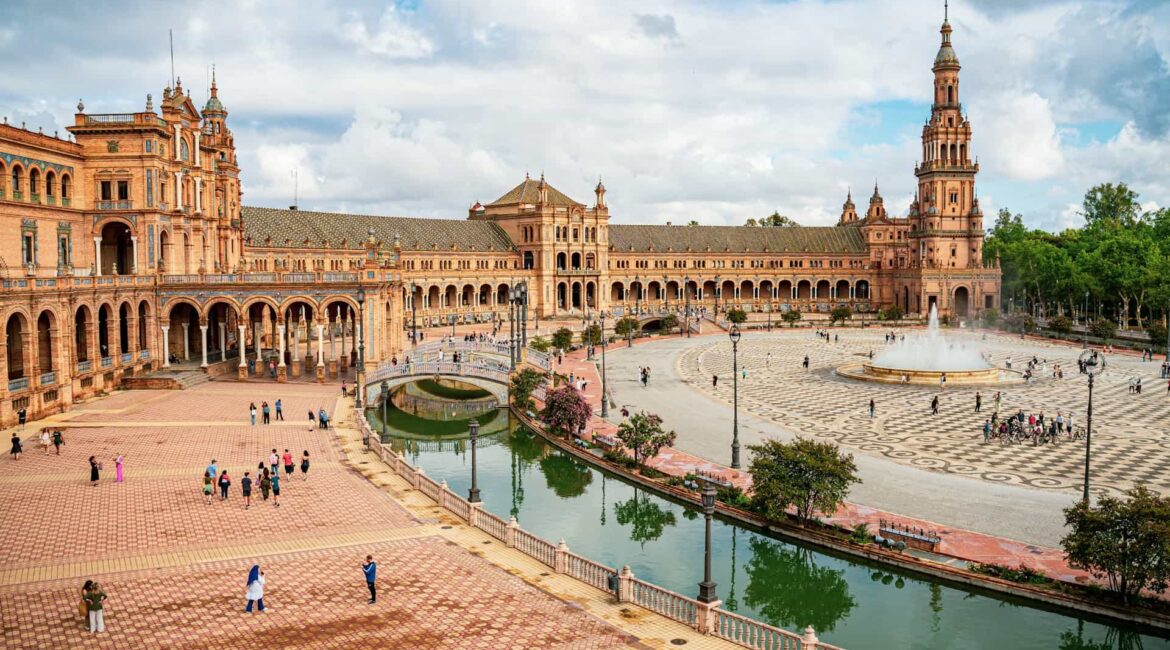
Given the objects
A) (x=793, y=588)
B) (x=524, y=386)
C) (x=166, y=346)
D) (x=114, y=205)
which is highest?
(x=114, y=205)

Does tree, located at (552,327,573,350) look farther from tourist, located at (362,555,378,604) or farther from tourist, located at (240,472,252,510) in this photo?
tourist, located at (362,555,378,604)

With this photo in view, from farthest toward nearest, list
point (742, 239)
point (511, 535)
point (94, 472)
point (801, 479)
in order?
1. point (742, 239)
2. point (94, 472)
3. point (801, 479)
4. point (511, 535)

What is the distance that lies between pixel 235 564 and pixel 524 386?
30.2 meters

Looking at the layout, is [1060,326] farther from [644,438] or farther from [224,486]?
[224,486]

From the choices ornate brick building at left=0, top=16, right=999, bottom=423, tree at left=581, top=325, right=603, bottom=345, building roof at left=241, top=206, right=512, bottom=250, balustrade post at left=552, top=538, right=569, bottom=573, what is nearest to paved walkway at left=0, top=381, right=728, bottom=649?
balustrade post at left=552, top=538, right=569, bottom=573

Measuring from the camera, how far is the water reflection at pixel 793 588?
27.8m

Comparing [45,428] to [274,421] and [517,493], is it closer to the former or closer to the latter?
[274,421]

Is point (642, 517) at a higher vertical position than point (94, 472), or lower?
lower

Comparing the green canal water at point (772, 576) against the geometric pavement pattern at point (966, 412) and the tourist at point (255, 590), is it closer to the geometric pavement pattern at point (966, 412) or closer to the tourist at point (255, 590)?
the geometric pavement pattern at point (966, 412)

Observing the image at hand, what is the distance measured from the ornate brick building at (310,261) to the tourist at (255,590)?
2687 centimetres

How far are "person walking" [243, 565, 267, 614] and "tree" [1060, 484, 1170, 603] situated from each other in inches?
813

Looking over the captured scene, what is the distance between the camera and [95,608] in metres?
20.9

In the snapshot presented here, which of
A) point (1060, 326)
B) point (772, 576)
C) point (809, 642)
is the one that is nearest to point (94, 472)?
point (772, 576)

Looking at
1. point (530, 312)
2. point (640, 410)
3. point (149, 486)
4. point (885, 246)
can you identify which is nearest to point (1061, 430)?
point (640, 410)
